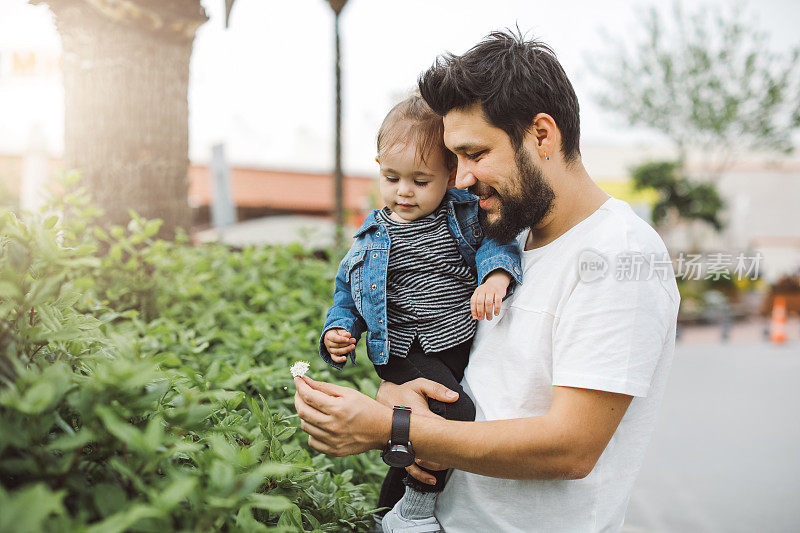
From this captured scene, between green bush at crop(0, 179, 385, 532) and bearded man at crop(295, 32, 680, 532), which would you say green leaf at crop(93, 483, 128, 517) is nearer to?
green bush at crop(0, 179, 385, 532)

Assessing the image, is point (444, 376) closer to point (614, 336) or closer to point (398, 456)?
point (398, 456)

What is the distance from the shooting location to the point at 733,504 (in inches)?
190

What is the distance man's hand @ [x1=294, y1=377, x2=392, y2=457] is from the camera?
1572mm

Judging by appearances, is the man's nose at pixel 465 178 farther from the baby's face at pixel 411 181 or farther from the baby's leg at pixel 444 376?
the baby's leg at pixel 444 376

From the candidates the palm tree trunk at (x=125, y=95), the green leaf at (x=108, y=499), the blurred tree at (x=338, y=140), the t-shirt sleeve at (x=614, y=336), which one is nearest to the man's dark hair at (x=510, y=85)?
the t-shirt sleeve at (x=614, y=336)

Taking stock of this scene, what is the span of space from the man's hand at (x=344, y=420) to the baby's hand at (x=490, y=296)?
41 centimetres

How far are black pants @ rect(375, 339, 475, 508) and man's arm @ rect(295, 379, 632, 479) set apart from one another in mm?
264

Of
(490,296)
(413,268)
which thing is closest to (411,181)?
(413,268)

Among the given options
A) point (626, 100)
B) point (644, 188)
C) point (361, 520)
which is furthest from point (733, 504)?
point (626, 100)

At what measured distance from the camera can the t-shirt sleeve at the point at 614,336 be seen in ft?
4.92

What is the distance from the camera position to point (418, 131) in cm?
214

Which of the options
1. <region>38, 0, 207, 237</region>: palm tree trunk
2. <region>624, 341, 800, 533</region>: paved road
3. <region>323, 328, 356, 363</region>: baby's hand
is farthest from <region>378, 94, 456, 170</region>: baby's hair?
<region>624, 341, 800, 533</region>: paved road

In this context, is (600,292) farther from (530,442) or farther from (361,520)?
(361,520)

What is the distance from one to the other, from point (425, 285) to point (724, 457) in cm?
500
